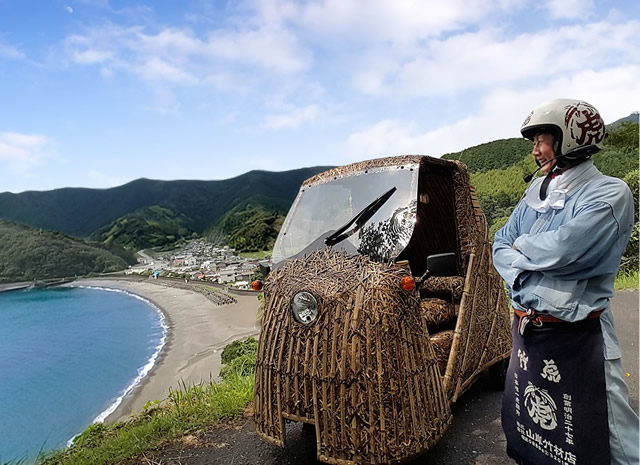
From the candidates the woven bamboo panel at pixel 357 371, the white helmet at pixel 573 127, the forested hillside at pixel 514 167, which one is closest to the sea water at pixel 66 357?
the woven bamboo panel at pixel 357 371

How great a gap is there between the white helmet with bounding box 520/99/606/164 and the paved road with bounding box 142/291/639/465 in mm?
2580

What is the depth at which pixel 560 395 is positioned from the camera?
1.91 metres

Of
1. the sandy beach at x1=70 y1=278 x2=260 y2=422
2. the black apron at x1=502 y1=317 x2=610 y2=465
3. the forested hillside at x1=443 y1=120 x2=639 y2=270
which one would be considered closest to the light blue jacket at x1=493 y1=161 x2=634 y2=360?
the black apron at x1=502 y1=317 x2=610 y2=465

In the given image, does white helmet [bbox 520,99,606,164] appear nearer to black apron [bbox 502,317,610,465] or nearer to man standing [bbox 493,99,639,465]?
man standing [bbox 493,99,639,465]

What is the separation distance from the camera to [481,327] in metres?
3.94

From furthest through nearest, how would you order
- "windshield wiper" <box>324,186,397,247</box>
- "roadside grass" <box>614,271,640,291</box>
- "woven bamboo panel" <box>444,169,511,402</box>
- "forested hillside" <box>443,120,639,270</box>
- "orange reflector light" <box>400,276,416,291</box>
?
"forested hillside" <box>443,120,639,270</box>
"roadside grass" <box>614,271,640,291</box>
"woven bamboo panel" <box>444,169,511,402</box>
"windshield wiper" <box>324,186,397,247</box>
"orange reflector light" <box>400,276,416,291</box>

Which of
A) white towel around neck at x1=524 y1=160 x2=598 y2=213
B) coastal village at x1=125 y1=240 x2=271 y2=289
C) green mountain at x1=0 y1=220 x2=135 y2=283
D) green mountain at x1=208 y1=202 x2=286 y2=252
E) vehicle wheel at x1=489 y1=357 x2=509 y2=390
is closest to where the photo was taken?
white towel around neck at x1=524 y1=160 x2=598 y2=213

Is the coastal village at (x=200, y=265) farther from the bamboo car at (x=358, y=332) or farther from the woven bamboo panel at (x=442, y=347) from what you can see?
the bamboo car at (x=358, y=332)

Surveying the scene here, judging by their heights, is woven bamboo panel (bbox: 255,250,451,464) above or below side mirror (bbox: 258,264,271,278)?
below

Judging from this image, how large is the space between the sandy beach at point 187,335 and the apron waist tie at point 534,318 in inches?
284

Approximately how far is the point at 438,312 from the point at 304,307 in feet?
7.94

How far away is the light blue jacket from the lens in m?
1.71

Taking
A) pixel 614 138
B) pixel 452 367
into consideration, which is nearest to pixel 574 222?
pixel 452 367

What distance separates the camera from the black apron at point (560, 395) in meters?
1.81
